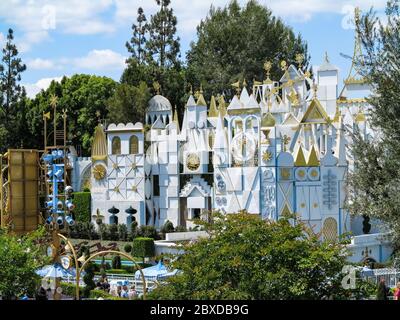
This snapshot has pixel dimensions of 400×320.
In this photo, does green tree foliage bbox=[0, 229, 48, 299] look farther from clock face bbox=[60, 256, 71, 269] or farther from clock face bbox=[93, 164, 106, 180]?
clock face bbox=[93, 164, 106, 180]

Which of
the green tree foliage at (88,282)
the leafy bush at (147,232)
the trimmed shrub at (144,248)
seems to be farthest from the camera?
the leafy bush at (147,232)

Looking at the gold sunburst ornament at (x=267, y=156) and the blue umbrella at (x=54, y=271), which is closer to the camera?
the blue umbrella at (x=54, y=271)

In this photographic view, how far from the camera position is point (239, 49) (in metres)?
71.3

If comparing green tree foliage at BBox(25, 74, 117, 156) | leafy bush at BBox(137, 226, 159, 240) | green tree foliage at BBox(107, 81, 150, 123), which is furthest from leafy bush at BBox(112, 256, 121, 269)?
green tree foliage at BBox(25, 74, 117, 156)

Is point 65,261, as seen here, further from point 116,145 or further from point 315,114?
point 116,145

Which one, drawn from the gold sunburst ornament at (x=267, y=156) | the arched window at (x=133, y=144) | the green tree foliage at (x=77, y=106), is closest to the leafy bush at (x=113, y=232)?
the arched window at (x=133, y=144)

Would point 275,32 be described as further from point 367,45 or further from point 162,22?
point 367,45

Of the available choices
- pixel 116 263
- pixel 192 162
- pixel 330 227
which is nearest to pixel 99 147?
pixel 192 162

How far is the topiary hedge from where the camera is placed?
54.5 m

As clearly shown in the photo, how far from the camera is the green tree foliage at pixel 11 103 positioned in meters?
64.0

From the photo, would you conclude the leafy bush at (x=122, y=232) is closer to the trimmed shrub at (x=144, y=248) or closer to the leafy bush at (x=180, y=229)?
the leafy bush at (x=180, y=229)

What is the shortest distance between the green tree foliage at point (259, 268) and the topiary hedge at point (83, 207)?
111ft

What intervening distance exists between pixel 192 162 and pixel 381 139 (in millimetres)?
34200

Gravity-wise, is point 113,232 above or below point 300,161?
below
